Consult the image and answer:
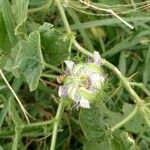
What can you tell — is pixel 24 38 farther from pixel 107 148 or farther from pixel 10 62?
pixel 107 148

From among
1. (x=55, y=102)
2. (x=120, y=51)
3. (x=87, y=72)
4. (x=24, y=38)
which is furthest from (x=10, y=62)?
(x=120, y=51)

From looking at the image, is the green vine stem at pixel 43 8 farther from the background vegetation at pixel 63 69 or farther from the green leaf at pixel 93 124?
the green leaf at pixel 93 124

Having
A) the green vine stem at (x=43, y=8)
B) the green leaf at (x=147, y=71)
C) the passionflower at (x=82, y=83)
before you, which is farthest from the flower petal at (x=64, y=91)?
the green leaf at (x=147, y=71)

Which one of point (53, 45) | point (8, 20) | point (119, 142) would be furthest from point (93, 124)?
point (8, 20)

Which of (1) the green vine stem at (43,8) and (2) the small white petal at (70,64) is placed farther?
(1) the green vine stem at (43,8)

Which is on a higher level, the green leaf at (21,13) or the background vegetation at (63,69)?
the green leaf at (21,13)
